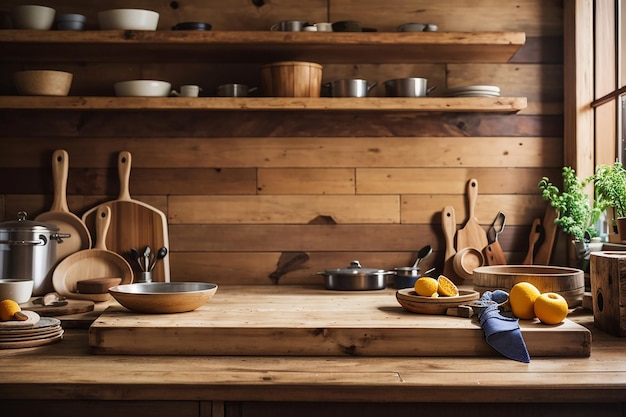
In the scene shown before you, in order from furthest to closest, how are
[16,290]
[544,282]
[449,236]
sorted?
[449,236], [16,290], [544,282]

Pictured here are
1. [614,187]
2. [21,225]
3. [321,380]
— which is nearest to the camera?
[321,380]

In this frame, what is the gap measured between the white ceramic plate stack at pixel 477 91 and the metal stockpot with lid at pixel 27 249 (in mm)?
1692

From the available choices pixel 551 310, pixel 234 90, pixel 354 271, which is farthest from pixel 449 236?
pixel 234 90

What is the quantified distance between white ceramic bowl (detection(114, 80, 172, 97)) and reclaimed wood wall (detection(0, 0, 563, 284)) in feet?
0.69

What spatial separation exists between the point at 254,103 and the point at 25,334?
47.6 inches

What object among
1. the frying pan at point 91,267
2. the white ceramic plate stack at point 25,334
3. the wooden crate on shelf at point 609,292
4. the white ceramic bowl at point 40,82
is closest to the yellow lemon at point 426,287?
the wooden crate on shelf at point 609,292

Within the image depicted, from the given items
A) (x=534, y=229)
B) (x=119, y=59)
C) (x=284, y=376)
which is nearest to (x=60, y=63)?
(x=119, y=59)

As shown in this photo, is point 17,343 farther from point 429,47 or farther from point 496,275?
point 429,47

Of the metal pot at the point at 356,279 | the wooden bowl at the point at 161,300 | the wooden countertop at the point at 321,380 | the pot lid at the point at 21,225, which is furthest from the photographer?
the metal pot at the point at 356,279

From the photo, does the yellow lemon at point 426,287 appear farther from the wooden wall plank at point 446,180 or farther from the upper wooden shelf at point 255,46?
the upper wooden shelf at point 255,46

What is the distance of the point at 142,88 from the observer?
108 inches

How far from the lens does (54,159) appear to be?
2926 millimetres

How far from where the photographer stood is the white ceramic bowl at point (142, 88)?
2.74 metres

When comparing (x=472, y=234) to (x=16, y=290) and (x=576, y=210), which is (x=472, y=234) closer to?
(x=576, y=210)
